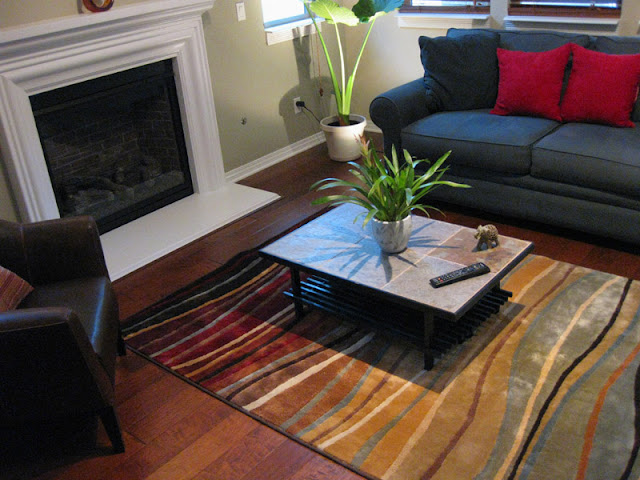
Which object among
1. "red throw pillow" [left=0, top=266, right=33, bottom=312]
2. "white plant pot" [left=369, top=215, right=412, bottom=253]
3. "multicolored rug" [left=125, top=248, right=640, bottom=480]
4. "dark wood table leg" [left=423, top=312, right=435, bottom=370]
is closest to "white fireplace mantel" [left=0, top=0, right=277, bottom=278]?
"multicolored rug" [left=125, top=248, right=640, bottom=480]

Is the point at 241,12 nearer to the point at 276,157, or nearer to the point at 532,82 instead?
the point at 276,157

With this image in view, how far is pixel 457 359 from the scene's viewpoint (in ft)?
8.62

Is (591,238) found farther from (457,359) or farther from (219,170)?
(219,170)

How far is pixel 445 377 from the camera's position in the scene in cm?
253

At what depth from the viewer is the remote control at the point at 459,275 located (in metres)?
2.46

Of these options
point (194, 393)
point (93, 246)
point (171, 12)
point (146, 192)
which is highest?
point (171, 12)

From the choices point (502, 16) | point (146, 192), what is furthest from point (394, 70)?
point (146, 192)

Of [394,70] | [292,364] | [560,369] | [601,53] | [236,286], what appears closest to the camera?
[560,369]

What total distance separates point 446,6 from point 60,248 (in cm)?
332

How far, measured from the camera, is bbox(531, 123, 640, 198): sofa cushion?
123 inches

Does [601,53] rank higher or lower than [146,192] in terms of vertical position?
higher

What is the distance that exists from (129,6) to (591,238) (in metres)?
2.76

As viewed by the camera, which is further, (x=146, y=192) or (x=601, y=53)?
(x=146, y=192)

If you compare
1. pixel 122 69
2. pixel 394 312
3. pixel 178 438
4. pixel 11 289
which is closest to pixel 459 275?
pixel 394 312
